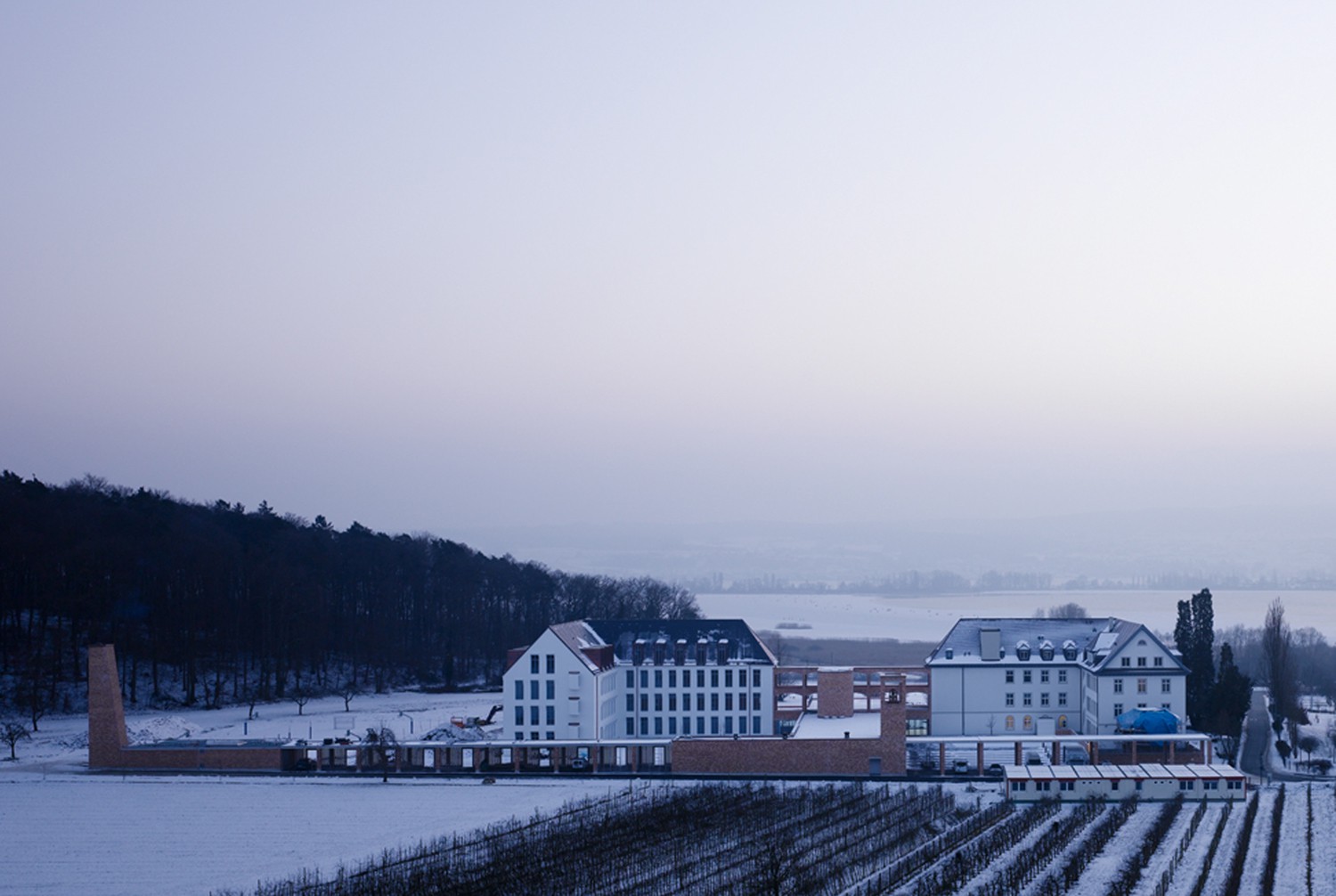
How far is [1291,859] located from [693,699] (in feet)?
85.6

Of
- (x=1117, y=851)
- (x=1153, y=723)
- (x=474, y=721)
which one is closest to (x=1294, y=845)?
(x=1117, y=851)

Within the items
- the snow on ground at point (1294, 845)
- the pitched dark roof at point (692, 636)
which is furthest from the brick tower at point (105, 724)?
the snow on ground at point (1294, 845)

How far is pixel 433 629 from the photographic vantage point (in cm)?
8475

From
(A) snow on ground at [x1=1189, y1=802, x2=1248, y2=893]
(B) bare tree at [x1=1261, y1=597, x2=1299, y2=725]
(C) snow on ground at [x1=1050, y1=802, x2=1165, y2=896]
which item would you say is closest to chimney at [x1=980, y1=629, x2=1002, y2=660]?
(B) bare tree at [x1=1261, y1=597, x2=1299, y2=725]

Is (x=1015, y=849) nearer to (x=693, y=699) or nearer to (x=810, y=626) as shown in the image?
(x=693, y=699)

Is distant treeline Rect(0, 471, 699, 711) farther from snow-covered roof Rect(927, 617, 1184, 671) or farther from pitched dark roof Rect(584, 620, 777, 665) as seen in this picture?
snow-covered roof Rect(927, 617, 1184, 671)

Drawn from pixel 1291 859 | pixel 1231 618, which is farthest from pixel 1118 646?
pixel 1231 618

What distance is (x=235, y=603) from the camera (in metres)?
73.1

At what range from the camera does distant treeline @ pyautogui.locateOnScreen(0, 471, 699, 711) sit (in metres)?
65.5

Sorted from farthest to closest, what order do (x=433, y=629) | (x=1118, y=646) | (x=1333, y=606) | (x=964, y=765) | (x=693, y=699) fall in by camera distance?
1. (x=1333, y=606)
2. (x=433, y=629)
3. (x=693, y=699)
4. (x=1118, y=646)
5. (x=964, y=765)

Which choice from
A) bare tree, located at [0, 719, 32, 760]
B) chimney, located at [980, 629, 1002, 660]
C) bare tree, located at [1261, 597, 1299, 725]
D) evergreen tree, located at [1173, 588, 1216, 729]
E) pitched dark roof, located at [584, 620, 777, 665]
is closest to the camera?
bare tree, located at [0, 719, 32, 760]

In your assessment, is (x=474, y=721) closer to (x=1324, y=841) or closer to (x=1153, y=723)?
(x=1153, y=723)

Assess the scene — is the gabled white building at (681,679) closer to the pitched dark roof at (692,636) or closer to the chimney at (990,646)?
the pitched dark roof at (692,636)

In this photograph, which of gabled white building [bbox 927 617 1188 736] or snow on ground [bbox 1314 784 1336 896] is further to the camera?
gabled white building [bbox 927 617 1188 736]
